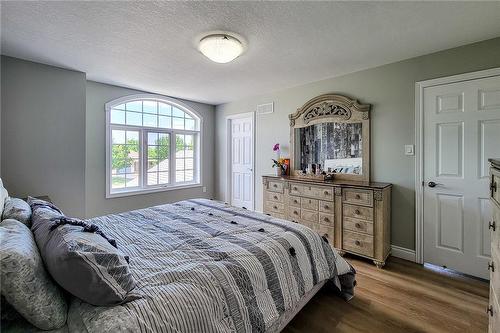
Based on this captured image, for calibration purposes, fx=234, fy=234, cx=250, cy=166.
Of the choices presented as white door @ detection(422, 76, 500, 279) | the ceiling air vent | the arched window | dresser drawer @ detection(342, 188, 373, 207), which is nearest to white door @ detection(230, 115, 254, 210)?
the ceiling air vent

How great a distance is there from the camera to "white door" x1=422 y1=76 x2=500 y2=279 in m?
2.37

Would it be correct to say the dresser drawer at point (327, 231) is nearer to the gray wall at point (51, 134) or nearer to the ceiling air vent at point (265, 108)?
the ceiling air vent at point (265, 108)

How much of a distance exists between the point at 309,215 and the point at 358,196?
0.71 metres

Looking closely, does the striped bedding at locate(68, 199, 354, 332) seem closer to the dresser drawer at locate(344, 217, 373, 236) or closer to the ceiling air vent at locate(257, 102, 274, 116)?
the dresser drawer at locate(344, 217, 373, 236)

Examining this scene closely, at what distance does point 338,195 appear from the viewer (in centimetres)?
292

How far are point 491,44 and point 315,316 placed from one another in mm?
3118

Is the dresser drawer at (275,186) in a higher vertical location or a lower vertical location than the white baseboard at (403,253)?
higher

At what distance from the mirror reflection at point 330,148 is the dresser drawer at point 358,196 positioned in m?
0.55

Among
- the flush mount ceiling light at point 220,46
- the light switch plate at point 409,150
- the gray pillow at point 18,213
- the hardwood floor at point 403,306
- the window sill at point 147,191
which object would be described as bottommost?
the hardwood floor at point 403,306

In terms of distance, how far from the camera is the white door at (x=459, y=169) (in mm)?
2369

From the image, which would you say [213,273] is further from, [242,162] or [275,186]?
[242,162]

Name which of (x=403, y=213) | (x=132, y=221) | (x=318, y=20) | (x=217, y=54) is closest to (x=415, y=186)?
(x=403, y=213)

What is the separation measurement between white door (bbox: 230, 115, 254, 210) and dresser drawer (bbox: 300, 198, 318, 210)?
160cm

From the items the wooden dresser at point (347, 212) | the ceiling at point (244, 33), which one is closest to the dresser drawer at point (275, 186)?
the wooden dresser at point (347, 212)
